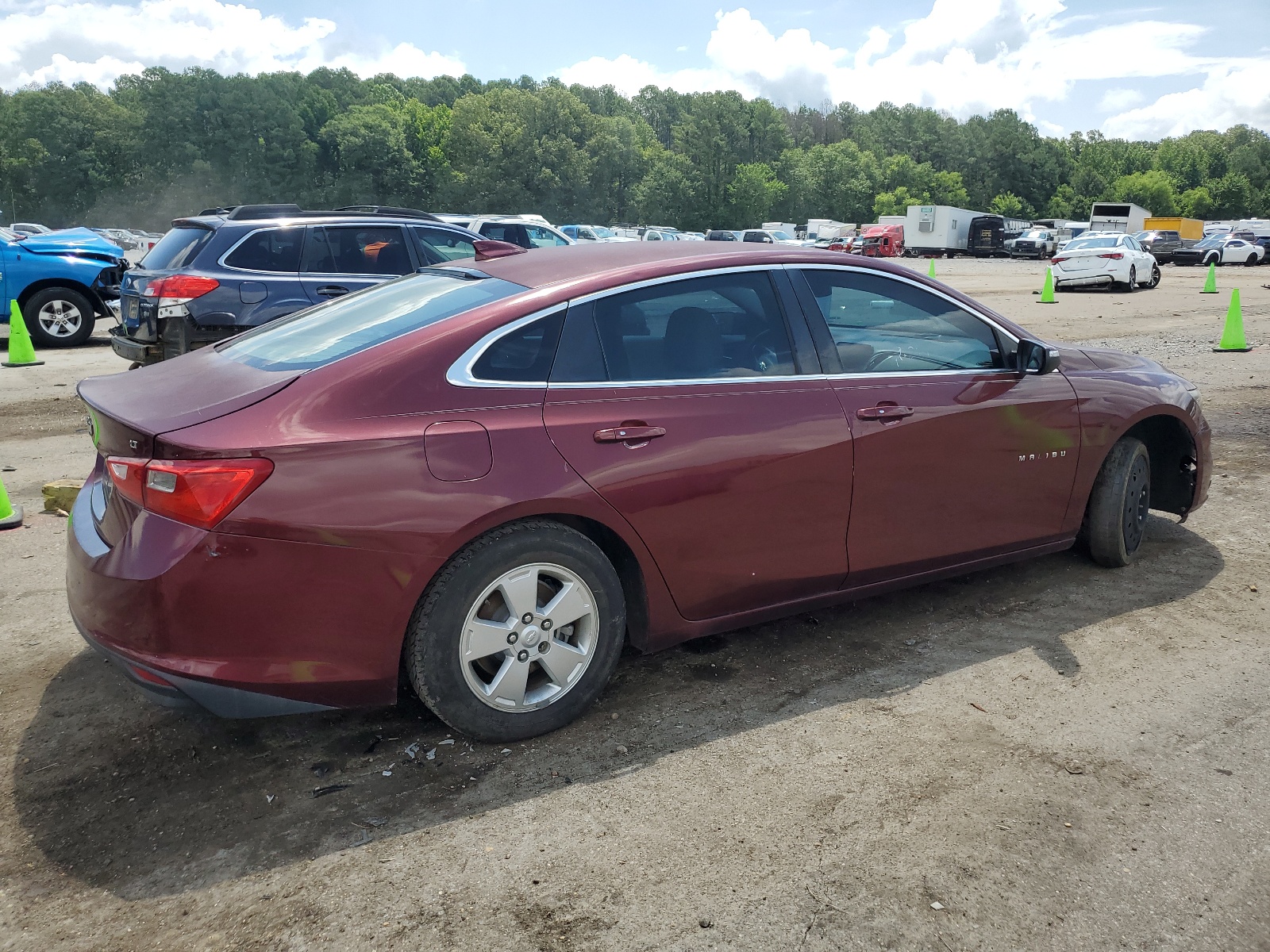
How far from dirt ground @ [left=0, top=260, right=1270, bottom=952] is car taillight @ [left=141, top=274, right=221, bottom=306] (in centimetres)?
469

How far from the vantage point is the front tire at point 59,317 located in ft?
43.2

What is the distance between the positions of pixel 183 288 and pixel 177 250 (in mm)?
638

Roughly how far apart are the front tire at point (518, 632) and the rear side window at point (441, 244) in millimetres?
6779

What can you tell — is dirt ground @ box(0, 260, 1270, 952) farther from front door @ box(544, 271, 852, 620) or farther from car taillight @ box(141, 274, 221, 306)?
car taillight @ box(141, 274, 221, 306)

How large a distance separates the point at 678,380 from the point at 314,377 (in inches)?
47.8

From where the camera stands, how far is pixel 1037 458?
14.5 ft

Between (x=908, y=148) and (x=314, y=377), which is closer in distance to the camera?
(x=314, y=377)

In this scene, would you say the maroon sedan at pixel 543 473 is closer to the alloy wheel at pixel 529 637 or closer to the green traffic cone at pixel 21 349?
the alloy wheel at pixel 529 637

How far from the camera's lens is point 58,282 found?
13.2 metres

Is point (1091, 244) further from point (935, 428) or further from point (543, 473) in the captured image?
point (543, 473)

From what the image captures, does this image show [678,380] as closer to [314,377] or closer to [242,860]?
[314,377]

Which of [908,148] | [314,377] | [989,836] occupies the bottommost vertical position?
[989,836]

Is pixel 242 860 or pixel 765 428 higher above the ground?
pixel 765 428

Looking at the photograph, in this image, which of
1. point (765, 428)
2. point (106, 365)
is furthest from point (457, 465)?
point (106, 365)
